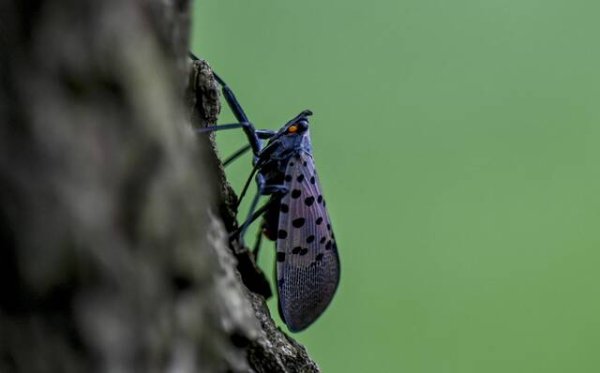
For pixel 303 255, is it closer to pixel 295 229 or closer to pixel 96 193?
pixel 295 229

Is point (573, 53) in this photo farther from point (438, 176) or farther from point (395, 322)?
point (395, 322)

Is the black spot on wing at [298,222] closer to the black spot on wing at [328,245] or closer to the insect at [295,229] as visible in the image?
the insect at [295,229]

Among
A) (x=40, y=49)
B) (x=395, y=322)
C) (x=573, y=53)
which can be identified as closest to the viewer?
(x=40, y=49)

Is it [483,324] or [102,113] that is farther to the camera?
[483,324]

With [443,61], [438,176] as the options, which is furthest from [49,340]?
[443,61]

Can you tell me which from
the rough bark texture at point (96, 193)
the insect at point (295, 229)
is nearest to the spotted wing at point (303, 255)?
the insect at point (295, 229)

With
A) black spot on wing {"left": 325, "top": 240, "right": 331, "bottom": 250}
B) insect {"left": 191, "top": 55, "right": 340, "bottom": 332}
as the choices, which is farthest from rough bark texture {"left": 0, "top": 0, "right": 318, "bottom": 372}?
black spot on wing {"left": 325, "top": 240, "right": 331, "bottom": 250}
